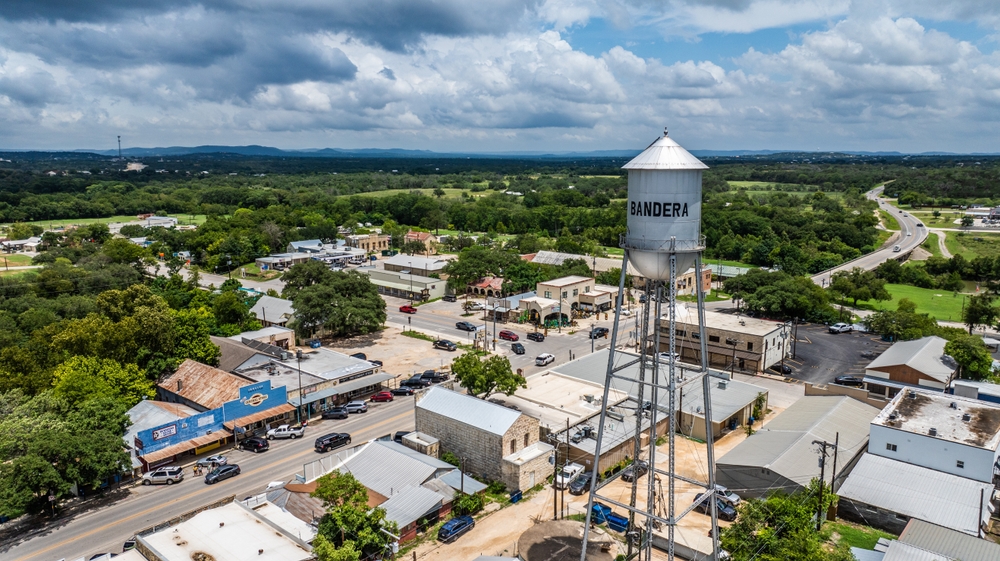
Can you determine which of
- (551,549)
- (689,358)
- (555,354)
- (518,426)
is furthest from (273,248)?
(551,549)

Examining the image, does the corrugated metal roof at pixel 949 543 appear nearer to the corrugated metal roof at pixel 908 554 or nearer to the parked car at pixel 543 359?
the corrugated metal roof at pixel 908 554

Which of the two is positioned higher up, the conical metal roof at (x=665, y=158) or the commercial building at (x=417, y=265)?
the conical metal roof at (x=665, y=158)

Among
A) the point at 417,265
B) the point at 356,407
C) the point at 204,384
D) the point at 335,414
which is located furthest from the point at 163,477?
the point at 417,265

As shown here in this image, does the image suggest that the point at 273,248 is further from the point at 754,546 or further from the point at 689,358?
the point at 754,546

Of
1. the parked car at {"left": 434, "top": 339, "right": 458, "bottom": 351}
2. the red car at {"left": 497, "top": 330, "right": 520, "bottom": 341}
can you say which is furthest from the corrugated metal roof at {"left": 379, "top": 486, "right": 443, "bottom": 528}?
the red car at {"left": 497, "top": 330, "right": 520, "bottom": 341}

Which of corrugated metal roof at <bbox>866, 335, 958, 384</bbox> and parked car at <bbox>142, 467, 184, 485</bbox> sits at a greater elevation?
corrugated metal roof at <bbox>866, 335, 958, 384</bbox>

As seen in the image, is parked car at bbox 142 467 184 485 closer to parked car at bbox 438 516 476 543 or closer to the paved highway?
parked car at bbox 438 516 476 543

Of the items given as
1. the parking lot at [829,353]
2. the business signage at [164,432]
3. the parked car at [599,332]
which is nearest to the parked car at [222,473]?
the business signage at [164,432]
